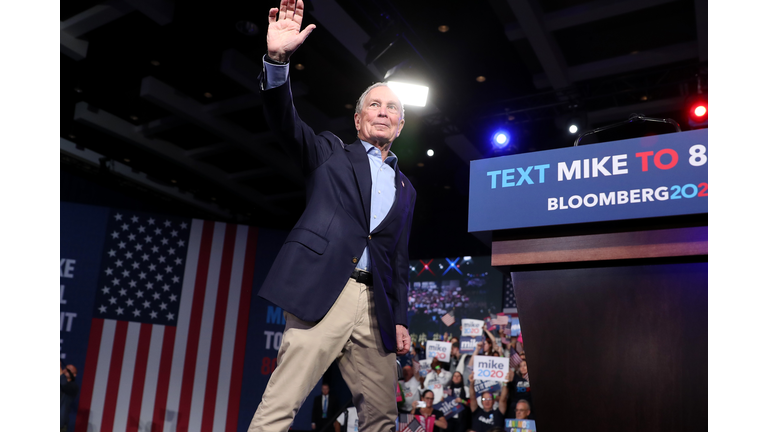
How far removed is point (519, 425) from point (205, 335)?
4699 mm

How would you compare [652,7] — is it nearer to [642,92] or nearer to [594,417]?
[642,92]

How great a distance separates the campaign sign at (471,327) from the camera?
727 centimetres

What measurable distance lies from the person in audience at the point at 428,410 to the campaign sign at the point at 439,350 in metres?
0.81

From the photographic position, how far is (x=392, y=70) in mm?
5082

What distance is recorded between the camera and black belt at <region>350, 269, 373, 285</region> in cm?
145

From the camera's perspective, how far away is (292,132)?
1.43 m

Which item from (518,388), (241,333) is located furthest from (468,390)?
(241,333)

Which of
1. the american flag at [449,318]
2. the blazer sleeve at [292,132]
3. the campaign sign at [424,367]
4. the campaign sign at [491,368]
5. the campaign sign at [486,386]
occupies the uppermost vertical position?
the blazer sleeve at [292,132]

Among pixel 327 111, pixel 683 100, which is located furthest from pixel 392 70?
pixel 683 100

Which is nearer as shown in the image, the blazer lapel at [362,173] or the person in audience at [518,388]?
the blazer lapel at [362,173]

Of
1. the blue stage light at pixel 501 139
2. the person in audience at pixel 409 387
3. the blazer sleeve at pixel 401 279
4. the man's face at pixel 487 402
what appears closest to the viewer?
the blazer sleeve at pixel 401 279

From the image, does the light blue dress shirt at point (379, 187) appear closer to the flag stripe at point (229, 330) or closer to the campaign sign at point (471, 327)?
the campaign sign at point (471, 327)

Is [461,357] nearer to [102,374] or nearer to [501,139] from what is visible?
[501,139]

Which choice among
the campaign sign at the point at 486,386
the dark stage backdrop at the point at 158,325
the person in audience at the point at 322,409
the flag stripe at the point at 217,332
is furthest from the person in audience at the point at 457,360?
the flag stripe at the point at 217,332
